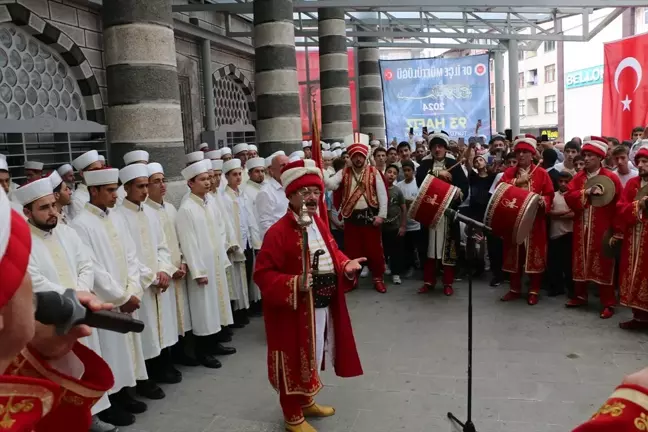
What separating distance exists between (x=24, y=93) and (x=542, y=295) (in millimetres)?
7322

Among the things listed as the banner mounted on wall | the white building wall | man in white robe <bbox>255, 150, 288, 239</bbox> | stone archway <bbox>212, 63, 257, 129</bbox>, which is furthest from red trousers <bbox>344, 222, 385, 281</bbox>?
the white building wall

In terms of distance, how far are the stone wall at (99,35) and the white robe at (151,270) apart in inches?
192

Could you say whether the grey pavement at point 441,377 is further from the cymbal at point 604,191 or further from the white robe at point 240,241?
the cymbal at point 604,191

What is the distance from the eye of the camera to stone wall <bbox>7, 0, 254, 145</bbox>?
841 centimetres

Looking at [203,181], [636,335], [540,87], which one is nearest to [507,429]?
[636,335]

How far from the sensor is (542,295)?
6809mm

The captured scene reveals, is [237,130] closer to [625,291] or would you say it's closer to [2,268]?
[625,291]

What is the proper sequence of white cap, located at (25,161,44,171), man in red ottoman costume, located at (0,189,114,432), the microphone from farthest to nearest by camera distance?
white cap, located at (25,161,44,171) < the microphone < man in red ottoman costume, located at (0,189,114,432)

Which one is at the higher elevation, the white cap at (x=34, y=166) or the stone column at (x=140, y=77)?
the stone column at (x=140, y=77)

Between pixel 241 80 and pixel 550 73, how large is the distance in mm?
25859

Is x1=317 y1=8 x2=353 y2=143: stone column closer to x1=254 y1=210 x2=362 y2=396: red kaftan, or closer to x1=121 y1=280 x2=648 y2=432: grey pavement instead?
x1=121 y1=280 x2=648 y2=432: grey pavement

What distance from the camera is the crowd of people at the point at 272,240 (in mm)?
3742

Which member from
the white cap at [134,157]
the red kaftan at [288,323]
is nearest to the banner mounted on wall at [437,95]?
the white cap at [134,157]

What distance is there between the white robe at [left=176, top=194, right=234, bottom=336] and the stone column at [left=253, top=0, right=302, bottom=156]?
4.96 meters
